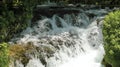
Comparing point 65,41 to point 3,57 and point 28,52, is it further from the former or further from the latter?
point 3,57

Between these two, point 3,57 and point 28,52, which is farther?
point 28,52

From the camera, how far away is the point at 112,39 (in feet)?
32.6

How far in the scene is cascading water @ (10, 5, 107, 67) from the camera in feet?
38.0

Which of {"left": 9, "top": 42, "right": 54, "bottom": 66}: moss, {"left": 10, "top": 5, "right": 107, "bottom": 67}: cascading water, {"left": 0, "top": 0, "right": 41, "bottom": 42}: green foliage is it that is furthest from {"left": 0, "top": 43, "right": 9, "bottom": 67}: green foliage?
{"left": 0, "top": 0, "right": 41, "bottom": 42}: green foliage

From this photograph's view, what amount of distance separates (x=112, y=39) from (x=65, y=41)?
300 cm

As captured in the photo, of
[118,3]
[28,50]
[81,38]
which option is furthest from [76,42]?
[118,3]

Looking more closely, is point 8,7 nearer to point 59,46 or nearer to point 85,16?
point 59,46

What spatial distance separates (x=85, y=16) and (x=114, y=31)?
5346 millimetres

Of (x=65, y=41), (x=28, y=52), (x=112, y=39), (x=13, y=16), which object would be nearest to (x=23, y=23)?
(x=13, y=16)

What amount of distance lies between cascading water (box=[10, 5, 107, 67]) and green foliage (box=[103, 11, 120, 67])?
1368 mm

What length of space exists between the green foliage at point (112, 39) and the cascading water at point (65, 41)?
1.37 m

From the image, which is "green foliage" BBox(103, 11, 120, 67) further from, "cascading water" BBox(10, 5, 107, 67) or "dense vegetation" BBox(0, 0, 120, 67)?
"cascading water" BBox(10, 5, 107, 67)

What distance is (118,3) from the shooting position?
1762 centimetres

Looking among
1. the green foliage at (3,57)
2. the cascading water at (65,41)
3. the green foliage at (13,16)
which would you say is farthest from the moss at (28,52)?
the green foliage at (3,57)
